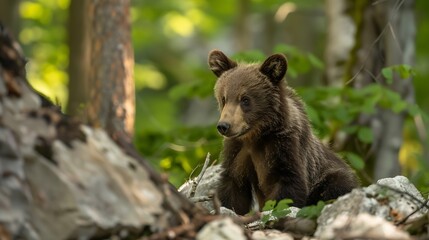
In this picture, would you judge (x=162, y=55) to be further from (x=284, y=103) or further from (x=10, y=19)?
(x=284, y=103)

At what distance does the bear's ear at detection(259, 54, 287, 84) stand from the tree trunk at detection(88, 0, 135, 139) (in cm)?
235

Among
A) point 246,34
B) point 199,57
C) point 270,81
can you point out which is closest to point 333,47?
point 270,81

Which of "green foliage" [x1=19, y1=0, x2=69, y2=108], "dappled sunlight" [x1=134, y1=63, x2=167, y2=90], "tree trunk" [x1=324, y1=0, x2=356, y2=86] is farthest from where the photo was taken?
"dappled sunlight" [x1=134, y1=63, x2=167, y2=90]

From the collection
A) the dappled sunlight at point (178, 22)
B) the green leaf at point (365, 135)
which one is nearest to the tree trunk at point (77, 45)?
the green leaf at point (365, 135)

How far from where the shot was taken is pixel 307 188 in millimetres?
7543

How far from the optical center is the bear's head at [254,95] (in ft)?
26.0

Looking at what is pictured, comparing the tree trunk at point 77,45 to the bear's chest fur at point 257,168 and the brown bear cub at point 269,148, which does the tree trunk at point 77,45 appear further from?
the bear's chest fur at point 257,168

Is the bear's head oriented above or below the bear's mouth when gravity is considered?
above

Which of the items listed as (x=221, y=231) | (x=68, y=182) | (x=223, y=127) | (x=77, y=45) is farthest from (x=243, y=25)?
(x=68, y=182)

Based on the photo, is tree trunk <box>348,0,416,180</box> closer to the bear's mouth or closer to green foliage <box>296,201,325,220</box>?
the bear's mouth

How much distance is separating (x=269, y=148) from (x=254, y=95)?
0.59m

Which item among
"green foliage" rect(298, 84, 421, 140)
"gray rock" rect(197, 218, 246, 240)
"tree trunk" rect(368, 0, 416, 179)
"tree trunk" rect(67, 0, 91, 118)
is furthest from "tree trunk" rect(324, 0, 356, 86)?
"gray rock" rect(197, 218, 246, 240)

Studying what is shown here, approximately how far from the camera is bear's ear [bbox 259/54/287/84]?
7949mm

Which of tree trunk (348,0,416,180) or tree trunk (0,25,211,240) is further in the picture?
tree trunk (348,0,416,180)
